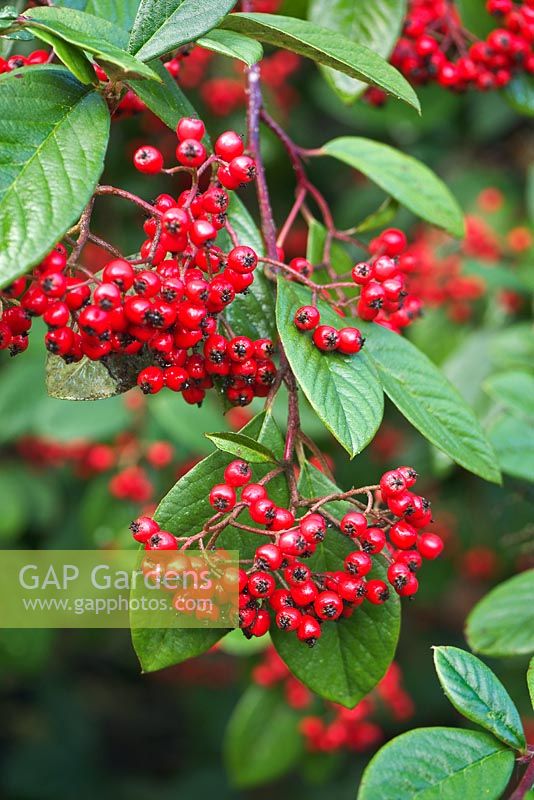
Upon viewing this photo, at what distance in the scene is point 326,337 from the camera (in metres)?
1.46

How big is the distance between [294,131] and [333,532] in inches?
108

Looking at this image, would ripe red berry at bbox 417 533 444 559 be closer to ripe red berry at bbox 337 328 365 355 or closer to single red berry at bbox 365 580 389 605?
single red berry at bbox 365 580 389 605

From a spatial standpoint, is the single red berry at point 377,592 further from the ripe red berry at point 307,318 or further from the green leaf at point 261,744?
the green leaf at point 261,744

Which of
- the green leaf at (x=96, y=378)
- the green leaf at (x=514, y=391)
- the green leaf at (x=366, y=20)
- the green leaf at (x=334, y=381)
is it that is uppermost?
the green leaf at (x=366, y=20)

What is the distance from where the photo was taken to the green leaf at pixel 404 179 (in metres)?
2.07

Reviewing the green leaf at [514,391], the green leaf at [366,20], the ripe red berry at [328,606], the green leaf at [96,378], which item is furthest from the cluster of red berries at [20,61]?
the green leaf at [514,391]

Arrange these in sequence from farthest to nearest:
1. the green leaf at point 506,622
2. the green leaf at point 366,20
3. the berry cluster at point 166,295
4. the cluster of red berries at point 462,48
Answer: the cluster of red berries at point 462,48
the green leaf at point 366,20
the green leaf at point 506,622
the berry cluster at point 166,295

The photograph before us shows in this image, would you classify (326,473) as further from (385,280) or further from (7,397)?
(7,397)

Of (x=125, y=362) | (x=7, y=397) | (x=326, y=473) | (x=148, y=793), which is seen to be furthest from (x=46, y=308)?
(x=148, y=793)

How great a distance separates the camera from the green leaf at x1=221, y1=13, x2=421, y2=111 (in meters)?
1.40

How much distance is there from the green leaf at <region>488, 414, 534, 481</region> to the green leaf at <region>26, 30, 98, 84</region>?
54.0 inches

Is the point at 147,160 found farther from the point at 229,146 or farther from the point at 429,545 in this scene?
the point at 429,545

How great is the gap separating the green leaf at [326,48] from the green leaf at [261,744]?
2.26 m

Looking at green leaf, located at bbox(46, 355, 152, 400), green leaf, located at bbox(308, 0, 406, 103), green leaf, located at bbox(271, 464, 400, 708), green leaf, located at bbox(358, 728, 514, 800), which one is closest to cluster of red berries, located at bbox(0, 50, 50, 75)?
green leaf, located at bbox(46, 355, 152, 400)
